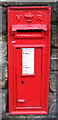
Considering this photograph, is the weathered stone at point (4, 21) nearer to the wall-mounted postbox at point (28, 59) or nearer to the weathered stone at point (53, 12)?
the wall-mounted postbox at point (28, 59)

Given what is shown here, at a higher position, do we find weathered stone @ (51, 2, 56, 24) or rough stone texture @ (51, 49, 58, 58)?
weathered stone @ (51, 2, 56, 24)

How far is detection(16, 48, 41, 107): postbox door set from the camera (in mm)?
1764

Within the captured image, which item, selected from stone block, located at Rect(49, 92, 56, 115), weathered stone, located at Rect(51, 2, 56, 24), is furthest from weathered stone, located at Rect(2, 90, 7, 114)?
weathered stone, located at Rect(51, 2, 56, 24)

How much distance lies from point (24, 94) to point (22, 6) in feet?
3.39

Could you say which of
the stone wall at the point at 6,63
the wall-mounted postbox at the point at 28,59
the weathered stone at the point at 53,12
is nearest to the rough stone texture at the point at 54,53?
the stone wall at the point at 6,63

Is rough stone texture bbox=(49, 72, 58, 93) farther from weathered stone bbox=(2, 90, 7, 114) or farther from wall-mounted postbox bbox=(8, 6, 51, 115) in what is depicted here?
weathered stone bbox=(2, 90, 7, 114)

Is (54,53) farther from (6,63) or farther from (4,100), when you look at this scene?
(4,100)

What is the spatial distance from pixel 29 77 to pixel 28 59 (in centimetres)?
21

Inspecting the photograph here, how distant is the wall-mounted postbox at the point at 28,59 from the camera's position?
1.72 meters

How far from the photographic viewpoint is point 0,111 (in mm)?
1994

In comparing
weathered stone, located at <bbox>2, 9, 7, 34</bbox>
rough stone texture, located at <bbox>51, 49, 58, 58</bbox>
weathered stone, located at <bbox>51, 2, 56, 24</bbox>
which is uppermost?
weathered stone, located at <bbox>51, 2, 56, 24</bbox>

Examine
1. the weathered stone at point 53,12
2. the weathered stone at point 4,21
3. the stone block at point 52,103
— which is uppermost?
the weathered stone at point 53,12

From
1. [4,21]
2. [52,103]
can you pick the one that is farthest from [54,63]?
[4,21]

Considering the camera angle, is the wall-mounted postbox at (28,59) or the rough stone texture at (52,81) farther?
the rough stone texture at (52,81)
